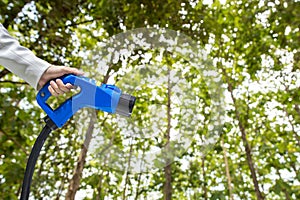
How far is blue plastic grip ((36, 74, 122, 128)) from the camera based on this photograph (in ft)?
2.10

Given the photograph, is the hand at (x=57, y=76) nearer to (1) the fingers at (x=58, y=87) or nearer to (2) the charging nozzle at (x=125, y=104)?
(1) the fingers at (x=58, y=87)

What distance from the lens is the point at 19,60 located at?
0.65 metres

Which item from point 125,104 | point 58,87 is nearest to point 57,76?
point 58,87

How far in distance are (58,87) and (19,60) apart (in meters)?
0.10

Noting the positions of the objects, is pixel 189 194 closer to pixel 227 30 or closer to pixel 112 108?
pixel 227 30

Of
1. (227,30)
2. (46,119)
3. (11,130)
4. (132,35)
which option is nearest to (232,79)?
(227,30)

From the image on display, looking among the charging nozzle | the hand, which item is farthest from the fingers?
the charging nozzle

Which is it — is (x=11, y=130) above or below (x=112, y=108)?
above

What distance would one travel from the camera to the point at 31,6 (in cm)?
269

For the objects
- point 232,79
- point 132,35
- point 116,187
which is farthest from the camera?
point 116,187

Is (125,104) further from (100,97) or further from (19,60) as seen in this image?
(19,60)

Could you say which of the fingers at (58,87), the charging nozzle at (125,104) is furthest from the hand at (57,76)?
the charging nozzle at (125,104)

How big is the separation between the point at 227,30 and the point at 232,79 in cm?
66

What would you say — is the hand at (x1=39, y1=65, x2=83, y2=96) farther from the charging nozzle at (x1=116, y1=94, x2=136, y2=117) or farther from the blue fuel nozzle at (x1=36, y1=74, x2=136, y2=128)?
the charging nozzle at (x1=116, y1=94, x2=136, y2=117)
